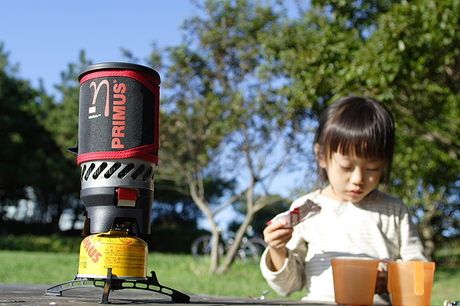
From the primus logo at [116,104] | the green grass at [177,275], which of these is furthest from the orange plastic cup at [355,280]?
the green grass at [177,275]

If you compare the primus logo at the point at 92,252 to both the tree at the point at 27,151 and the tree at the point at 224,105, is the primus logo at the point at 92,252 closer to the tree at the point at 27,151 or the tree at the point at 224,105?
the tree at the point at 224,105

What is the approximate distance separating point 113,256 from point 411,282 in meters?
0.77

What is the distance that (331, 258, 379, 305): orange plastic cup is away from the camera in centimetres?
135

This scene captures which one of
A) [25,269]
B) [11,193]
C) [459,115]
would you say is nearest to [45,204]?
[11,193]

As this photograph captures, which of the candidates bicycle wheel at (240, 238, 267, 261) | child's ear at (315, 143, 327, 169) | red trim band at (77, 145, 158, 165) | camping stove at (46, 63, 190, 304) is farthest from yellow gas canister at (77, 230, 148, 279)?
bicycle wheel at (240, 238, 267, 261)

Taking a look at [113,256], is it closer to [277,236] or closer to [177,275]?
[277,236]

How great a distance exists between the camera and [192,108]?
1084cm

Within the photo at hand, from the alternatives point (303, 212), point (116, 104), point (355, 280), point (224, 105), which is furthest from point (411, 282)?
point (224, 105)

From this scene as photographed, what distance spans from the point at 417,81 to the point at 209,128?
5.10 metres

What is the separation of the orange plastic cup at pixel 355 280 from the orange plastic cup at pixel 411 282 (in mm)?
56

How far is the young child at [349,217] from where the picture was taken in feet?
5.71

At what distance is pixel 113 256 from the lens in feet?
3.49

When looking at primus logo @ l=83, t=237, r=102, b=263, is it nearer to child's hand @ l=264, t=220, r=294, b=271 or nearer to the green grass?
child's hand @ l=264, t=220, r=294, b=271

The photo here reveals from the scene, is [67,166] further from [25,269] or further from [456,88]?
[456,88]
